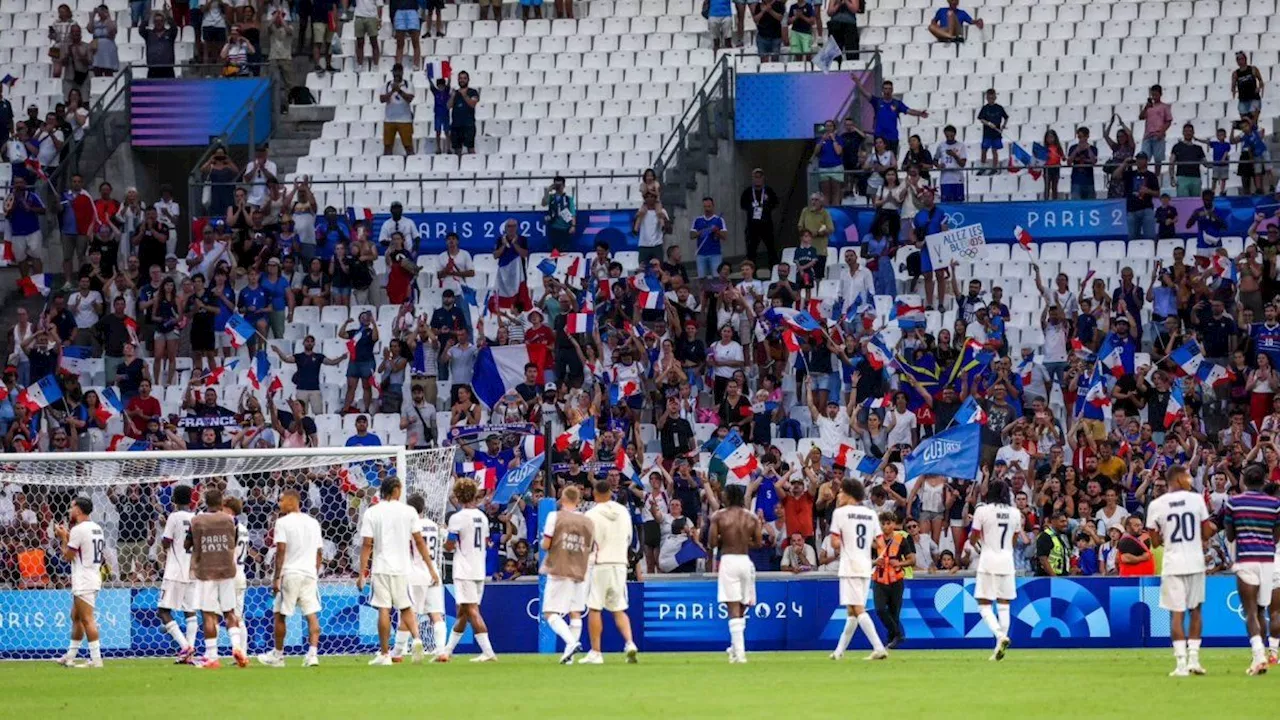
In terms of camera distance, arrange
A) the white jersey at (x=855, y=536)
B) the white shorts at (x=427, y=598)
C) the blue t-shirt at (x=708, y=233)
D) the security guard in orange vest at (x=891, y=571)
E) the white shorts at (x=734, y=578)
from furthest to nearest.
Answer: the blue t-shirt at (x=708, y=233), the security guard in orange vest at (x=891, y=571), the white shorts at (x=427, y=598), the white jersey at (x=855, y=536), the white shorts at (x=734, y=578)

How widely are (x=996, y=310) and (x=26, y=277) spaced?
16.0 metres

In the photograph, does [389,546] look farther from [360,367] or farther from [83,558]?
[360,367]

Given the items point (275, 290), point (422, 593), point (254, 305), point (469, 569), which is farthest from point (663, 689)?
point (275, 290)

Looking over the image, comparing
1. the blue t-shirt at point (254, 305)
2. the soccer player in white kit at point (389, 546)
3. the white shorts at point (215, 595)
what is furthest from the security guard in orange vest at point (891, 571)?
the blue t-shirt at point (254, 305)

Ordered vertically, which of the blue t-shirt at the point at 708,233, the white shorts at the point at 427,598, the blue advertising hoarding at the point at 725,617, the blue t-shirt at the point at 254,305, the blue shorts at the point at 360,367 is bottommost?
the blue advertising hoarding at the point at 725,617

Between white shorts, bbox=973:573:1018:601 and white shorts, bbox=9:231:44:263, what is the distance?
65.9 feet

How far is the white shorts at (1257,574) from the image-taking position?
20828mm

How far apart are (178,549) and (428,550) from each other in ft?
8.99

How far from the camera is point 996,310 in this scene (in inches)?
1310

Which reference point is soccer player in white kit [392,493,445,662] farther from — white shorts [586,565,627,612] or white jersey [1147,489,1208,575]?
white jersey [1147,489,1208,575]

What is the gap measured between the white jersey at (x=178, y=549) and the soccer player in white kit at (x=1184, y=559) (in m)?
10.1

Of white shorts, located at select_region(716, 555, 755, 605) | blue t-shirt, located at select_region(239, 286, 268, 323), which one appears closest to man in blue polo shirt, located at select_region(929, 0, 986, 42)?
blue t-shirt, located at select_region(239, 286, 268, 323)

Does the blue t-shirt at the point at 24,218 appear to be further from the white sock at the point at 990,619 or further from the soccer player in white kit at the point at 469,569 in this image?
the white sock at the point at 990,619

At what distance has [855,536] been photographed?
79.5ft
